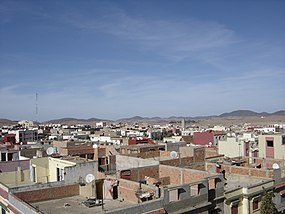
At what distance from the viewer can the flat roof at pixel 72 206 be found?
21.1 meters

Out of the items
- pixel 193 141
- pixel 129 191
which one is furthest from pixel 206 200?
pixel 193 141

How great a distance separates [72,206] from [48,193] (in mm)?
2600

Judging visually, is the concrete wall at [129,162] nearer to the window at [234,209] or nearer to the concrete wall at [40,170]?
the concrete wall at [40,170]

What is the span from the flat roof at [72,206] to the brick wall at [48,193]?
14.8 inches

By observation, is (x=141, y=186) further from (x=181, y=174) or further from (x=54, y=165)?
(x=54, y=165)

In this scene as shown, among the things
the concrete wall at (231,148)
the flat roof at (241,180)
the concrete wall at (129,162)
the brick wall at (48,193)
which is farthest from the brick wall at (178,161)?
the concrete wall at (231,148)

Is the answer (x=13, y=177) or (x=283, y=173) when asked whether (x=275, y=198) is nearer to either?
(x=283, y=173)

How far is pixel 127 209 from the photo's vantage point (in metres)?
18.3

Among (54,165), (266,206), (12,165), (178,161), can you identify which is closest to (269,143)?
(178,161)

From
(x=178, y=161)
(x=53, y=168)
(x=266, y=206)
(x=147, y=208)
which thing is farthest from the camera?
(x=178, y=161)

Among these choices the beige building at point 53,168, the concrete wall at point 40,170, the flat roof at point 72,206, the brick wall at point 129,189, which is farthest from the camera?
the concrete wall at point 40,170

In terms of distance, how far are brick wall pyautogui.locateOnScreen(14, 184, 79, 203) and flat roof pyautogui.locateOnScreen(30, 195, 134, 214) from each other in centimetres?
38

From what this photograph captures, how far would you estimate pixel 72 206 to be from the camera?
22.2m

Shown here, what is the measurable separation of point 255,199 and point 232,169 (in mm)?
6090
